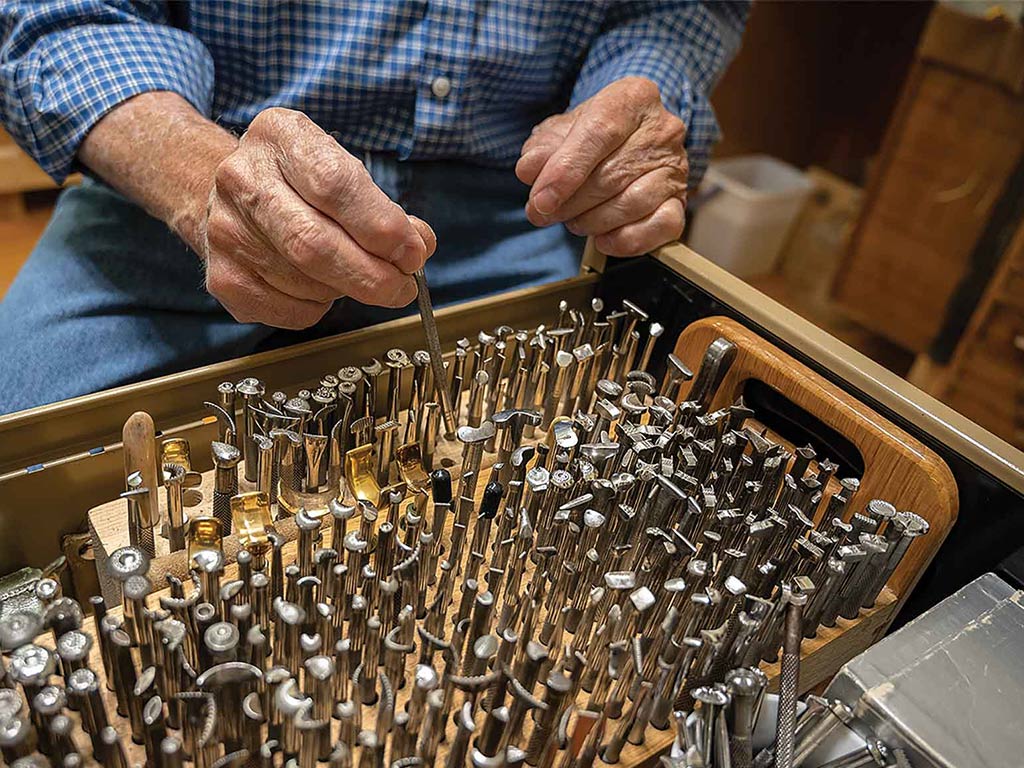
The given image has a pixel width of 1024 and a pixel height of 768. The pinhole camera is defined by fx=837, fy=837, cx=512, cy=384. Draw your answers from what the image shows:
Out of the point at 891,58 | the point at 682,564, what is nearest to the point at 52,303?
the point at 682,564

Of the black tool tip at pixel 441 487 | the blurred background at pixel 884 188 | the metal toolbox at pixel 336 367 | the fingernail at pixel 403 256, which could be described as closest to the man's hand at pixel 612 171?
the metal toolbox at pixel 336 367

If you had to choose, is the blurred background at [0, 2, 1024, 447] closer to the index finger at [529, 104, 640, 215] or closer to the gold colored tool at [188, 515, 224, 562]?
the index finger at [529, 104, 640, 215]

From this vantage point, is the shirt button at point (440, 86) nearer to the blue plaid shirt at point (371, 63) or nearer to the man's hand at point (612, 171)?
the blue plaid shirt at point (371, 63)

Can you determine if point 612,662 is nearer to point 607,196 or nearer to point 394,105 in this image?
point 607,196

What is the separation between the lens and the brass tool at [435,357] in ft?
2.21

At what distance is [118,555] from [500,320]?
17.7 inches

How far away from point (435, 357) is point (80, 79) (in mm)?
430

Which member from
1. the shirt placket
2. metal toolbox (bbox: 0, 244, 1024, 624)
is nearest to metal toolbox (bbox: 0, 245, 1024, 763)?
metal toolbox (bbox: 0, 244, 1024, 624)

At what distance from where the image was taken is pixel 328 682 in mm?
445

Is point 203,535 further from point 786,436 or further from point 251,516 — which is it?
point 786,436

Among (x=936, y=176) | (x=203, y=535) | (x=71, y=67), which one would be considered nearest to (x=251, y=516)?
(x=203, y=535)

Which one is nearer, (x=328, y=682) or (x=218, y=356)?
(x=328, y=682)

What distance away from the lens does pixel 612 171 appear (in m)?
0.82

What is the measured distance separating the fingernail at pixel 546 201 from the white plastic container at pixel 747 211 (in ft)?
4.62
